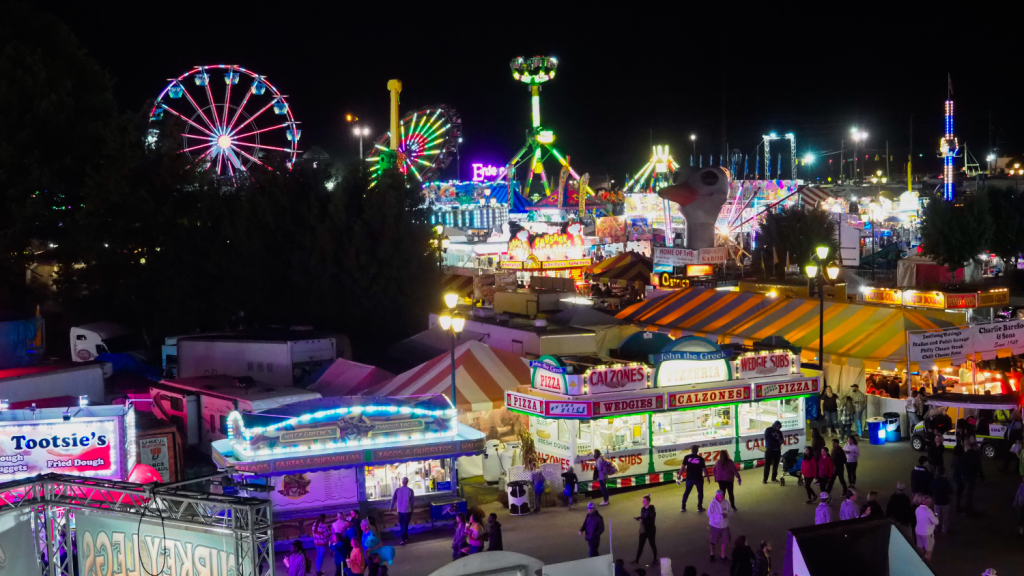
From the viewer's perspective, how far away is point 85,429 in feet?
43.4

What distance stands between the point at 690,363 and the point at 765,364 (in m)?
1.57

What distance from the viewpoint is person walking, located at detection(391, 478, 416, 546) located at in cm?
1399

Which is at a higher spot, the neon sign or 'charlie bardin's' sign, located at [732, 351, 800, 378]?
the neon sign

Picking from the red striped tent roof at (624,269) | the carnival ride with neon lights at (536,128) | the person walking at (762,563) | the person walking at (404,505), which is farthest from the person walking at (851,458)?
the carnival ride with neon lights at (536,128)

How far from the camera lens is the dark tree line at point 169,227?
2942cm

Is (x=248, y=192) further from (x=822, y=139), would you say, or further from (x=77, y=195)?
(x=822, y=139)

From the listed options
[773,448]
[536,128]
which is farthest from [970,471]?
[536,128]

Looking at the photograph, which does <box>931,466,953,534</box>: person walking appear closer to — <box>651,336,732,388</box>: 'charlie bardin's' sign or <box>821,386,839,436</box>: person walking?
<box>651,336,732,388</box>: 'charlie bardin's' sign

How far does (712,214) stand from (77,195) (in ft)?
71.6

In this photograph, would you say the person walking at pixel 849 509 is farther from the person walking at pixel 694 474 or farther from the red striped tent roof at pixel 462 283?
the red striped tent roof at pixel 462 283

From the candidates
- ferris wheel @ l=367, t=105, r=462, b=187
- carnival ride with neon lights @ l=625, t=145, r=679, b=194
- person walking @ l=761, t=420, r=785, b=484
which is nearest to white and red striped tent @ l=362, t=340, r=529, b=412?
person walking @ l=761, t=420, r=785, b=484

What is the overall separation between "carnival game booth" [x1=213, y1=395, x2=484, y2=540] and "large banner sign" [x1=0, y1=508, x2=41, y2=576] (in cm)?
623

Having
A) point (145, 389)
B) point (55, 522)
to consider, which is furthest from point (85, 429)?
point (145, 389)

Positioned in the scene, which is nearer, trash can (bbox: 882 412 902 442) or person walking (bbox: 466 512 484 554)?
person walking (bbox: 466 512 484 554)
